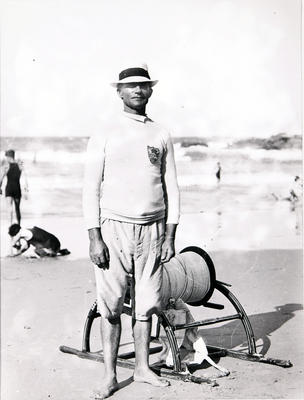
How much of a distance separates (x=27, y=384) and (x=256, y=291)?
9.28 ft

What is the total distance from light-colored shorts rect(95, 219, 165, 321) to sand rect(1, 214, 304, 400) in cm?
51

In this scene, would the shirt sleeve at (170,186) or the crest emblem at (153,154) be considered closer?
the crest emblem at (153,154)

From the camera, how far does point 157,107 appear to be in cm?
788

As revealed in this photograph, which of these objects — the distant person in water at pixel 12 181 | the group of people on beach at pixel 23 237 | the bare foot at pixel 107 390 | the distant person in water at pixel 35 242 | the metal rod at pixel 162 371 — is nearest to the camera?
the bare foot at pixel 107 390

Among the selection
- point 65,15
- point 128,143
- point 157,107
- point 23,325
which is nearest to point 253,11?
point 65,15

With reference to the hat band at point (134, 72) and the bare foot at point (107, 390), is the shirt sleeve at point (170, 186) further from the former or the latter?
the bare foot at point (107, 390)

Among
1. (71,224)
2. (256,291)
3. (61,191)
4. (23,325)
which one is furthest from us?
(61,191)

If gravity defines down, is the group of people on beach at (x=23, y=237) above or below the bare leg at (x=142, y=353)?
above

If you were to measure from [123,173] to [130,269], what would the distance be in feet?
2.01

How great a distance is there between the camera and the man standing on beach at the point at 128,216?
4422 mm

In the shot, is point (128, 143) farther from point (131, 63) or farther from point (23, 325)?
point (23, 325)

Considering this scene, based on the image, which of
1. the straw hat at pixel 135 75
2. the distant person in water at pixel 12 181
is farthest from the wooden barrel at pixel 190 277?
the distant person in water at pixel 12 181

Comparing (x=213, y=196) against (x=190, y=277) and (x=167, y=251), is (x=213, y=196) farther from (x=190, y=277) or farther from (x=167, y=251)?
(x=167, y=251)

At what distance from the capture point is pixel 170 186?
463 centimetres
